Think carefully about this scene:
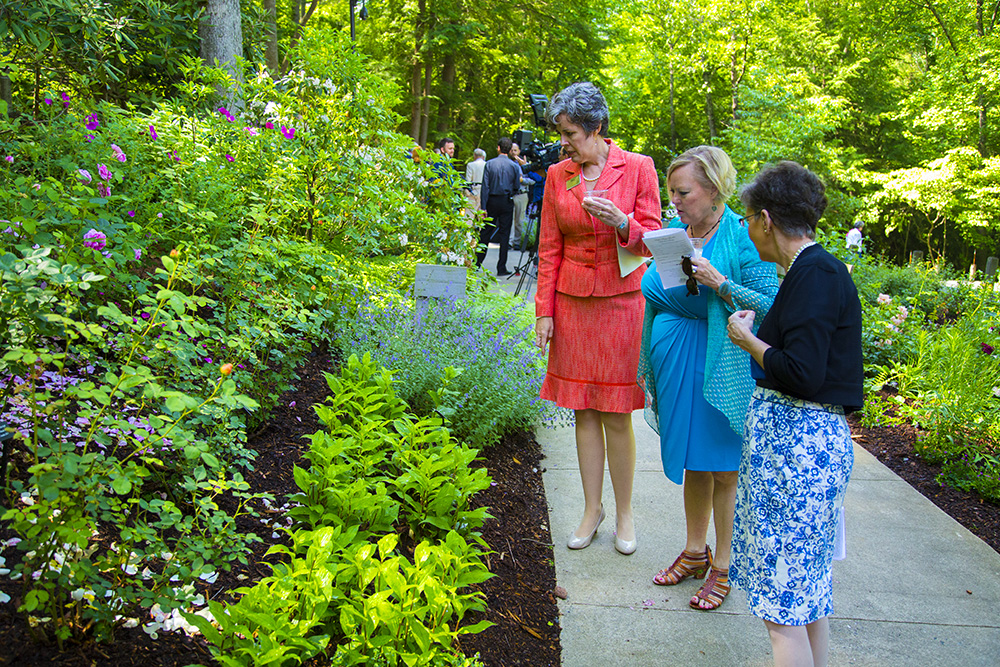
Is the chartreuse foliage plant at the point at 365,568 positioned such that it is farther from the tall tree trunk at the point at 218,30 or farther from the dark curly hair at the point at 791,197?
the tall tree trunk at the point at 218,30

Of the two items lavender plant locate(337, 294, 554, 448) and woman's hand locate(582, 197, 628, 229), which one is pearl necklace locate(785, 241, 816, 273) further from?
lavender plant locate(337, 294, 554, 448)

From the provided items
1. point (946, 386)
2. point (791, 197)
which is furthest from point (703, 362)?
point (946, 386)

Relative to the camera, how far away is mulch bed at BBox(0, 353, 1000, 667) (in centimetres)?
201

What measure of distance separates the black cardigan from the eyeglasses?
0.63 m

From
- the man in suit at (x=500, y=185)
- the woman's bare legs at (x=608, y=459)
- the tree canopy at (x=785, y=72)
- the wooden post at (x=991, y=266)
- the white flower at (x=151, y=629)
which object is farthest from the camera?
the wooden post at (x=991, y=266)

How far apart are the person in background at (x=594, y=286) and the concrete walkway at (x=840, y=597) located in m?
0.28

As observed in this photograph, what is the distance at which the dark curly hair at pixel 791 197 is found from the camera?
85.3 inches

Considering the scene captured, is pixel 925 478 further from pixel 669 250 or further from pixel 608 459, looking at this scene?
pixel 669 250

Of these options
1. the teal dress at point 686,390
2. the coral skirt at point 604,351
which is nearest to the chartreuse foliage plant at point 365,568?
the coral skirt at point 604,351

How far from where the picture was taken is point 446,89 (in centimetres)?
2092

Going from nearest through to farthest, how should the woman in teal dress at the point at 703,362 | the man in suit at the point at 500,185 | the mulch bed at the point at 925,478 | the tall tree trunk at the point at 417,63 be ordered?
the woman in teal dress at the point at 703,362, the mulch bed at the point at 925,478, the man in suit at the point at 500,185, the tall tree trunk at the point at 417,63

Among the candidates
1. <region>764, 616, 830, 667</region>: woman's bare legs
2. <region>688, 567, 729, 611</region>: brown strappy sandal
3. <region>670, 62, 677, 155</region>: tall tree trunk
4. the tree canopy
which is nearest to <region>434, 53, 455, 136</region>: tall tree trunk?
the tree canopy

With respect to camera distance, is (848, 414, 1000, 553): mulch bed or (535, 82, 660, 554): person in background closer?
(535, 82, 660, 554): person in background

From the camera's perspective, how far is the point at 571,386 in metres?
3.46
